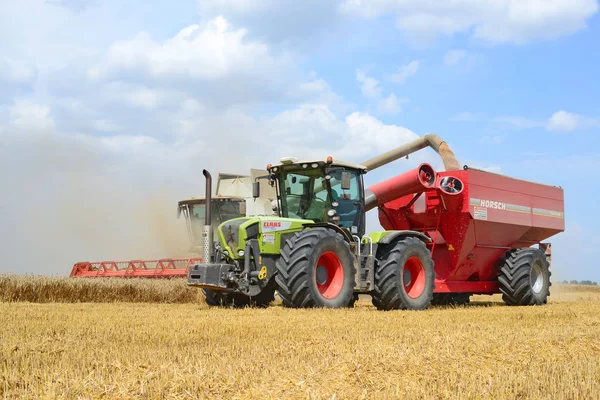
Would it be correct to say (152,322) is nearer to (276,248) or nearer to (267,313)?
(267,313)

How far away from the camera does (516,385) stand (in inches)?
153

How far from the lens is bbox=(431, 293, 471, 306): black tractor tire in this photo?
12258 millimetres

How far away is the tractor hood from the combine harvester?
12.3 ft

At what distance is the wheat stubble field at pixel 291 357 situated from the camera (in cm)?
367

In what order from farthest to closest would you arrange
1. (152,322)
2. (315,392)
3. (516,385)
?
(152,322) < (516,385) < (315,392)

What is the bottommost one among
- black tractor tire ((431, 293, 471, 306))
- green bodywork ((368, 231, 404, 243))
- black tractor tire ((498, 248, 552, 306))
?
black tractor tire ((431, 293, 471, 306))

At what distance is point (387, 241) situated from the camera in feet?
31.4

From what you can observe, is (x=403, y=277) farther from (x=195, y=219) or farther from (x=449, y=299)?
(x=195, y=219)

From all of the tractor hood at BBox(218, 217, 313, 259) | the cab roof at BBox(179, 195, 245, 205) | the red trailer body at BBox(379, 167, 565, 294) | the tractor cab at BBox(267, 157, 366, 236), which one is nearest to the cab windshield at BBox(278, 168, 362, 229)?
the tractor cab at BBox(267, 157, 366, 236)

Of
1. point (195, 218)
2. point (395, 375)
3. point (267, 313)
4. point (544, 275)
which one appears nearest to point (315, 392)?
point (395, 375)

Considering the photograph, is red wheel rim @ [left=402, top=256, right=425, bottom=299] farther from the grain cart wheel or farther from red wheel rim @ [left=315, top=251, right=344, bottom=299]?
red wheel rim @ [left=315, top=251, right=344, bottom=299]

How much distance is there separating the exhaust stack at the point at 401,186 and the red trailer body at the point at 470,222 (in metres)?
0.20

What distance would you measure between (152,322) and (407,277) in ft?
14.5

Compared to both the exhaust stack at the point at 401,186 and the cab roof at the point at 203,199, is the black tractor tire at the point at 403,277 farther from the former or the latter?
the cab roof at the point at 203,199
